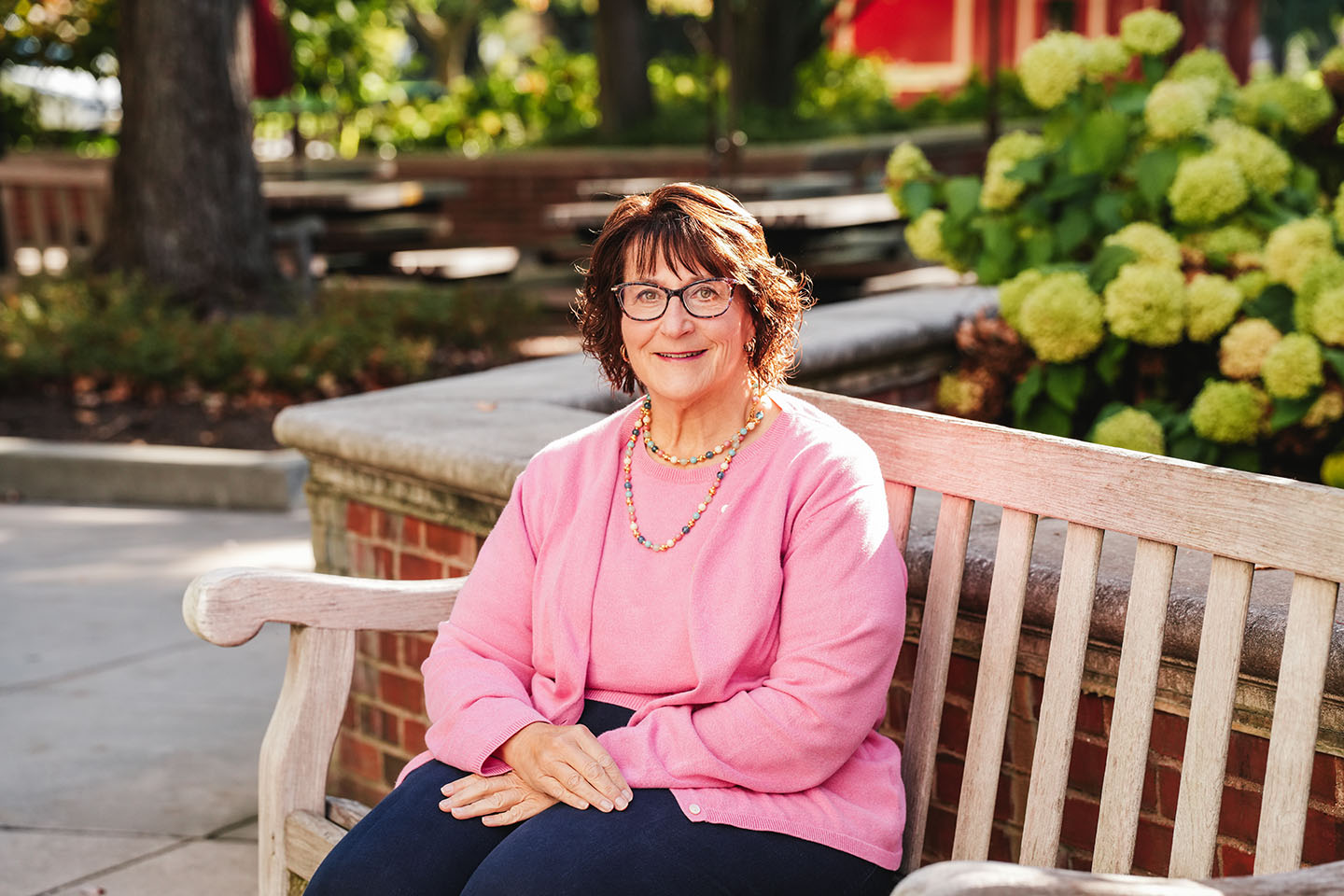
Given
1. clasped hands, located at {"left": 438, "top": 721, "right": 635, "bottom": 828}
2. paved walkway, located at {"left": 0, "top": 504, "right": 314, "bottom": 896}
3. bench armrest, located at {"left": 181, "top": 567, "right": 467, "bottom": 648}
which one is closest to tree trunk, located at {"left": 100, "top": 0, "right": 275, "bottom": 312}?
paved walkway, located at {"left": 0, "top": 504, "right": 314, "bottom": 896}

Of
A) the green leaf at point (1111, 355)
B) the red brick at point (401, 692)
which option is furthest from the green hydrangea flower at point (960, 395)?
the red brick at point (401, 692)

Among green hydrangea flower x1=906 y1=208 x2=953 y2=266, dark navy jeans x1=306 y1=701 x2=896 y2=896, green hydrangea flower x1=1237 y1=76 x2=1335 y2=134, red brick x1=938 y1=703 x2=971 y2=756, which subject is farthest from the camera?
green hydrangea flower x1=906 y1=208 x2=953 y2=266

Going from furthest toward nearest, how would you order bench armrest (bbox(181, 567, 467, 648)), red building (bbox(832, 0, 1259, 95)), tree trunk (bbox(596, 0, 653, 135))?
1. red building (bbox(832, 0, 1259, 95))
2. tree trunk (bbox(596, 0, 653, 135))
3. bench armrest (bbox(181, 567, 467, 648))

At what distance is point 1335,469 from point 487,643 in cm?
171

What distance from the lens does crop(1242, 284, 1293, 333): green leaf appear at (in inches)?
118

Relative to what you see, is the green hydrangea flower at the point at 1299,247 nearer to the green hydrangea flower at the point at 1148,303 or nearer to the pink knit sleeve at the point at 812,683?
the green hydrangea flower at the point at 1148,303

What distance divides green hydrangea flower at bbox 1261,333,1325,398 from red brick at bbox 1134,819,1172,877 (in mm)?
1068

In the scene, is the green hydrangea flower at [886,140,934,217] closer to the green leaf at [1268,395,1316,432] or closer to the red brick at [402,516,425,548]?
the green leaf at [1268,395,1316,432]

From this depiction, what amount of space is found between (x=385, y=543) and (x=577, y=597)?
3.76 feet

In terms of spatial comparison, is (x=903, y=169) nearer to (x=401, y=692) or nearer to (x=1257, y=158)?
(x=1257, y=158)

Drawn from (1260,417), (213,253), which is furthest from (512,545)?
(213,253)

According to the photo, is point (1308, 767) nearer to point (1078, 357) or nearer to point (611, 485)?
point (611, 485)

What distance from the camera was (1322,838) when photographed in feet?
6.27

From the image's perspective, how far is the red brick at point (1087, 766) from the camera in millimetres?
2111
